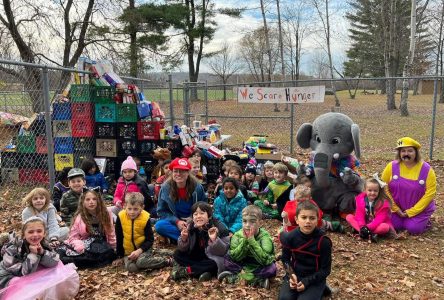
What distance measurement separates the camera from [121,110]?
808 centimetres

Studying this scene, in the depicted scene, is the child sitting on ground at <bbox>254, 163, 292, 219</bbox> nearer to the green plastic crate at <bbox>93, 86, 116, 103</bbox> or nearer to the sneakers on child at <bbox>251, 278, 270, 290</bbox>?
the sneakers on child at <bbox>251, 278, 270, 290</bbox>

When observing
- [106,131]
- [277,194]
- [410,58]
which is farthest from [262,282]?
[410,58]

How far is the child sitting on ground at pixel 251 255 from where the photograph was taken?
4020mm

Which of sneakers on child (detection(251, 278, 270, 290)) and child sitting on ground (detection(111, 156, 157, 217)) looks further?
child sitting on ground (detection(111, 156, 157, 217))

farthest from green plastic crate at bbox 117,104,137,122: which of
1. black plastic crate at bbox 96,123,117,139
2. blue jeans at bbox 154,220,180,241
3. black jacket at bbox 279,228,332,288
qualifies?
black jacket at bbox 279,228,332,288

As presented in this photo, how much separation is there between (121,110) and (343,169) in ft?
14.8

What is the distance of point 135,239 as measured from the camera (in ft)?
15.2

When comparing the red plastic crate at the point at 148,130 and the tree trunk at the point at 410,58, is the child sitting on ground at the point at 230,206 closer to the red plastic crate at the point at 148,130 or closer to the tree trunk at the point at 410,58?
the red plastic crate at the point at 148,130

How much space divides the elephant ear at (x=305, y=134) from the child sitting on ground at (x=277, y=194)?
2.08 ft

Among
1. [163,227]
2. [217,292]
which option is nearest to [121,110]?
[163,227]

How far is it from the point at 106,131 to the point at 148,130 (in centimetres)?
86

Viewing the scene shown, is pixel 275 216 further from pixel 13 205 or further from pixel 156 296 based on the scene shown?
pixel 13 205

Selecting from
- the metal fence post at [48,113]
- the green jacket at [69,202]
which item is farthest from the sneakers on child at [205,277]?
the metal fence post at [48,113]

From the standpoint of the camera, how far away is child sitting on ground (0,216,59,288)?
12.2ft
